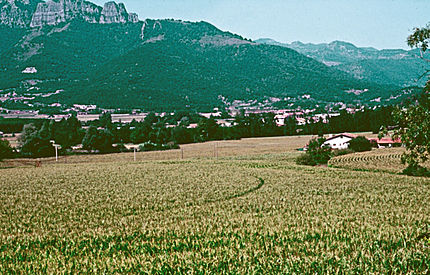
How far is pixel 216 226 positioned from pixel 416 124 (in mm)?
10629

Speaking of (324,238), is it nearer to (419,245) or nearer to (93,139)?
(419,245)

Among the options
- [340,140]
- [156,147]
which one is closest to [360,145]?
[340,140]

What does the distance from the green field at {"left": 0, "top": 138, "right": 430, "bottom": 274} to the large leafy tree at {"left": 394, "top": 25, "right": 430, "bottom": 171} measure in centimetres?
230

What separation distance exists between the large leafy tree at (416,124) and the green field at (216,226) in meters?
2.30

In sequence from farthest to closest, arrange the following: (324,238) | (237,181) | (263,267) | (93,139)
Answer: (93,139) → (237,181) → (324,238) → (263,267)

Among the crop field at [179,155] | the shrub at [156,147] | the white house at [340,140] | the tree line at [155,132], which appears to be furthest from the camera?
the shrub at [156,147]

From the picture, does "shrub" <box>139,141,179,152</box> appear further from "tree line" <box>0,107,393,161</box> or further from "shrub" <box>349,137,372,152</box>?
"shrub" <box>349,137,372,152</box>

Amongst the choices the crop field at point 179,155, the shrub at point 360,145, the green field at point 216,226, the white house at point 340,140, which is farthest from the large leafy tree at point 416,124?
the white house at point 340,140

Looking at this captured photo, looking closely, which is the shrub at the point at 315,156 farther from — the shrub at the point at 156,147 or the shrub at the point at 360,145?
the shrub at the point at 156,147

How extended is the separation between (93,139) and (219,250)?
228 feet

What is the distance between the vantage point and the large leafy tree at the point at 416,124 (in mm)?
17062

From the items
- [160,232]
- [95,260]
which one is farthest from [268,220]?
[95,260]

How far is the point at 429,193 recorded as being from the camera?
67.9 ft

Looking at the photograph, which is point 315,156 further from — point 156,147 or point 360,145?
point 156,147
